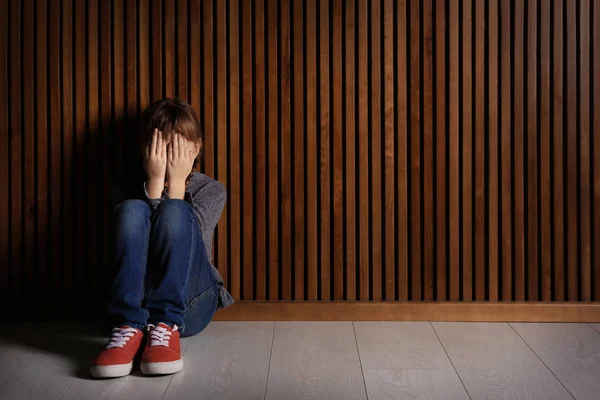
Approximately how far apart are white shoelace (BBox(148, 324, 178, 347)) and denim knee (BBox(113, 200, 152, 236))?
10.9 inches

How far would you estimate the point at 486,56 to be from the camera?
223 cm

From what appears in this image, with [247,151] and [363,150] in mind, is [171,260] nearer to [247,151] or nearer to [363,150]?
[247,151]

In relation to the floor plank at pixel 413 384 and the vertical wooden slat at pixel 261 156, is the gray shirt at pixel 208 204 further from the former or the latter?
the floor plank at pixel 413 384

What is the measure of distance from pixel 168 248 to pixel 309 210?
628 millimetres

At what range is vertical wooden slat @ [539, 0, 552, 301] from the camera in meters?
2.20

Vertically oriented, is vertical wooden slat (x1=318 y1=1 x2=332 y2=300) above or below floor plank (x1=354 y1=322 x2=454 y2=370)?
above

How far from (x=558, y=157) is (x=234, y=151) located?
1.13 metres

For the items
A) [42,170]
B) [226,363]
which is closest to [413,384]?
[226,363]

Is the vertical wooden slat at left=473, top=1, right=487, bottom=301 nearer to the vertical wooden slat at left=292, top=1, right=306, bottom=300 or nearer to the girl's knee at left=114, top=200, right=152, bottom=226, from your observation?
the vertical wooden slat at left=292, top=1, right=306, bottom=300

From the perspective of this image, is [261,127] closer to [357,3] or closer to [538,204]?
[357,3]

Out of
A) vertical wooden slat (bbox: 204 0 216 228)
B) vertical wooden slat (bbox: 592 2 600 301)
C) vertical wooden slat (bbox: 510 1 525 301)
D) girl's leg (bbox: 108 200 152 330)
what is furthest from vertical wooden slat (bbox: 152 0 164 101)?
vertical wooden slat (bbox: 592 2 600 301)

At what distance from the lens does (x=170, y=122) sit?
2.03m

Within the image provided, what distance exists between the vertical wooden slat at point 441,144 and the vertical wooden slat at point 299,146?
1.54 feet

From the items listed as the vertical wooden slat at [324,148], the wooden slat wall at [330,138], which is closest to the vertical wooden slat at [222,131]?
the wooden slat wall at [330,138]
